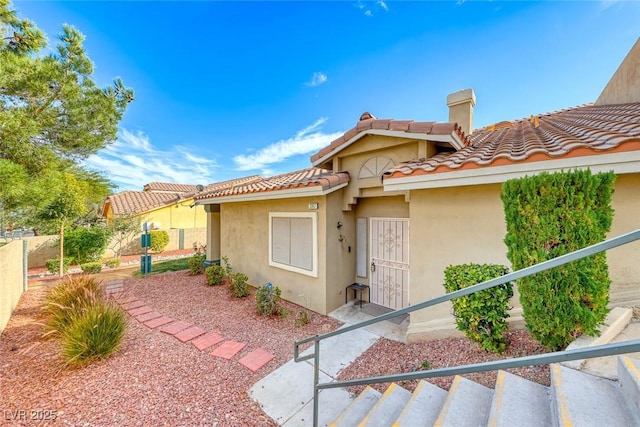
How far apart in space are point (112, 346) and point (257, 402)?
Answer: 3.62m

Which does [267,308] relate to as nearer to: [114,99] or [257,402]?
[257,402]

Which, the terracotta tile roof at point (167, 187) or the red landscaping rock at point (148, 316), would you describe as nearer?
the red landscaping rock at point (148, 316)

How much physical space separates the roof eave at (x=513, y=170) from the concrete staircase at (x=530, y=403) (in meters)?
2.55

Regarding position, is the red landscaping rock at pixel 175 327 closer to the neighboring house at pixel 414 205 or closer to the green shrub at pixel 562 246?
the neighboring house at pixel 414 205

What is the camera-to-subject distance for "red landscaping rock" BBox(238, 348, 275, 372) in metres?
4.92

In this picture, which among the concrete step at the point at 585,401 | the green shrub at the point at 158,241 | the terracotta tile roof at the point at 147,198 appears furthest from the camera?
the terracotta tile roof at the point at 147,198

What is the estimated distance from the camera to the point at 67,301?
5.94 m

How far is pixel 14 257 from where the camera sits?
809cm

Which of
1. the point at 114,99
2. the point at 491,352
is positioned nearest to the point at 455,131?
the point at 491,352

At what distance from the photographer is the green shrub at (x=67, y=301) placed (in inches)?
213

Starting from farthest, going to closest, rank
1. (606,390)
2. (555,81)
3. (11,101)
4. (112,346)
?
(555,81) < (11,101) < (112,346) < (606,390)

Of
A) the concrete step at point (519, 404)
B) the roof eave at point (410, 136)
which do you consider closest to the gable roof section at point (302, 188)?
the roof eave at point (410, 136)

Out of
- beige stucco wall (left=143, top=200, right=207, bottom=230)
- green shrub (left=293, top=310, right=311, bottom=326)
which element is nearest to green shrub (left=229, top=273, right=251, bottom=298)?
green shrub (left=293, top=310, right=311, bottom=326)

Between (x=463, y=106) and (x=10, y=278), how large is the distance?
1593 centimetres
